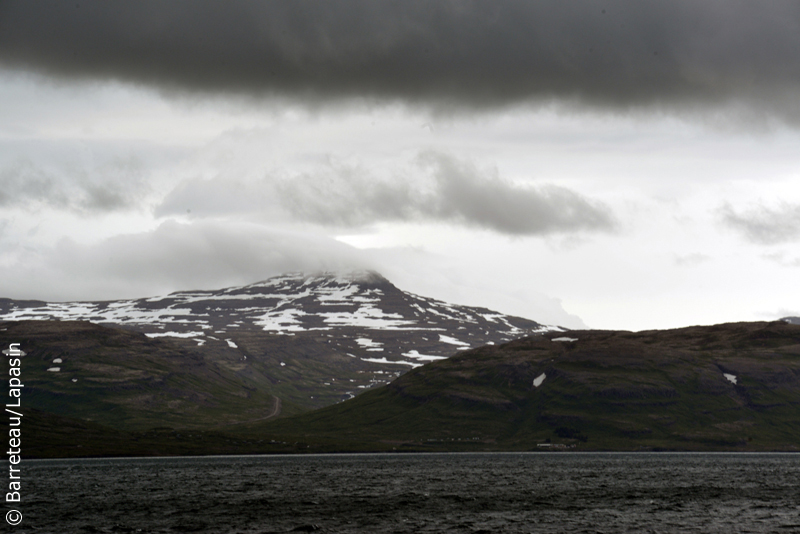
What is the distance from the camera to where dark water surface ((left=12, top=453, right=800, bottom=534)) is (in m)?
89.9

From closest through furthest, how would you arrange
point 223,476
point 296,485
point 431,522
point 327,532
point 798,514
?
point 327,532 → point 431,522 → point 798,514 → point 296,485 → point 223,476

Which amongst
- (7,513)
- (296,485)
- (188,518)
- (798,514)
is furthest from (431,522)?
(296,485)

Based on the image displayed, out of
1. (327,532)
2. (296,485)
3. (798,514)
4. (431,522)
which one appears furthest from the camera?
(296,485)

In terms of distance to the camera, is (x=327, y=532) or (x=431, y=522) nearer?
(x=327, y=532)

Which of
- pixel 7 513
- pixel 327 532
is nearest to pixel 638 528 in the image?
pixel 327 532

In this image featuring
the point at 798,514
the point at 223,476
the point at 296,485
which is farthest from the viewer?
the point at 223,476

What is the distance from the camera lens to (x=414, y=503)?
11506 cm

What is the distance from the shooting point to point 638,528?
285ft

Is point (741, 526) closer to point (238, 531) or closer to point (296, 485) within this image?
point (238, 531)

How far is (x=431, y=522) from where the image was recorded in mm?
92625

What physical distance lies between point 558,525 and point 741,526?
20760 mm

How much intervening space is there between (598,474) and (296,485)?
252 ft

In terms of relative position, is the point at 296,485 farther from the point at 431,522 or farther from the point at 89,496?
the point at 431,522

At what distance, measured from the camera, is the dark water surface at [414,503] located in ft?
295
